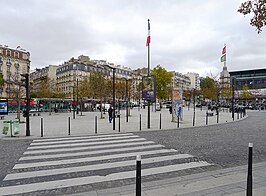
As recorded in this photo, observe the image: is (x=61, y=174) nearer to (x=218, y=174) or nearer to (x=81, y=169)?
(x=81, y=169)

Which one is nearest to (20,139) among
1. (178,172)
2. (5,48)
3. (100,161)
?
(100,161)

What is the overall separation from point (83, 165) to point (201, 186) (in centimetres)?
354

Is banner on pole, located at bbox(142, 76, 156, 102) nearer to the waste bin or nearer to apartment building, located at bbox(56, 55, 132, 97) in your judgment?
the waste bin

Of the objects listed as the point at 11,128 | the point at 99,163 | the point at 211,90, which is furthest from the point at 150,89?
the point at 211,90

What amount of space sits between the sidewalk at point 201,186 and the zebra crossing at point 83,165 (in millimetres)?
679

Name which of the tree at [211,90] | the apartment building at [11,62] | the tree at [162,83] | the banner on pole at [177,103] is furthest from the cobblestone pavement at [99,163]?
the apartment building at [11,62]

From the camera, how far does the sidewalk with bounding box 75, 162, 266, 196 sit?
4.27m

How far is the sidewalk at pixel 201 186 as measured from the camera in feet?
14.0

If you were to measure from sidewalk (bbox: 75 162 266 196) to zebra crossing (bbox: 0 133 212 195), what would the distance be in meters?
0.68

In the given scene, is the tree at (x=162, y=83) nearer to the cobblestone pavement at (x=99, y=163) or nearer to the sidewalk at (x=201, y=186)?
the cobblestone pavement at (x=99, y=163)

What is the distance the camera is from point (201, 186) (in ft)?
15.2

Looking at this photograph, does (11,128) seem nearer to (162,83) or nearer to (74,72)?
(162,83)

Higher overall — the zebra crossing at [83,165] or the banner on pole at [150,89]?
the banner on pole at [150,89]

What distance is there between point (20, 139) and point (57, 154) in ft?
15.8
